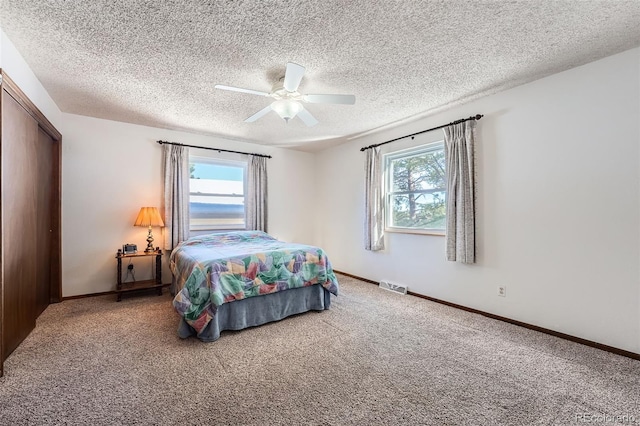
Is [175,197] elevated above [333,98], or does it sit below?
below

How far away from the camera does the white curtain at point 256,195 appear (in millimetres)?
4902

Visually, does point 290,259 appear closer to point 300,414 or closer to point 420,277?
point 300,414

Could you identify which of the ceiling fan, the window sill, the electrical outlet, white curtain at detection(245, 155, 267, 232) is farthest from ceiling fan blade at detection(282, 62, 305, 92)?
the electrical outlet

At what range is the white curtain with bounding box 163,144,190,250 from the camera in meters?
4.12

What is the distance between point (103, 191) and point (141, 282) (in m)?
1.35

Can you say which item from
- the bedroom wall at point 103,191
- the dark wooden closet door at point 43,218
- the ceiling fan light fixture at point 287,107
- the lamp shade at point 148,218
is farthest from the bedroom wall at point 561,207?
the dark wooden closet door at point 43,218

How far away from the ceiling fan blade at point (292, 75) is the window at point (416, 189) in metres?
2.17

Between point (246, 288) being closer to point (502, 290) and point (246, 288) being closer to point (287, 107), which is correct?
point (287, 107)

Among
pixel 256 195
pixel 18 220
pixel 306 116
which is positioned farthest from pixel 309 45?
pixel 256 195

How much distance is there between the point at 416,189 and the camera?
395 cm

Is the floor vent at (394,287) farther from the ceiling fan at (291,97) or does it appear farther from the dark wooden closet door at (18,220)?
the dark wooden closet door at (18,220)

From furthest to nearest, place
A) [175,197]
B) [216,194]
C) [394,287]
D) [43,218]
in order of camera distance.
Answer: [216,194], [175,197], [394,287], [43,218]

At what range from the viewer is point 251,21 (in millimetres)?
1905

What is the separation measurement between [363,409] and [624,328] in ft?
7.40
